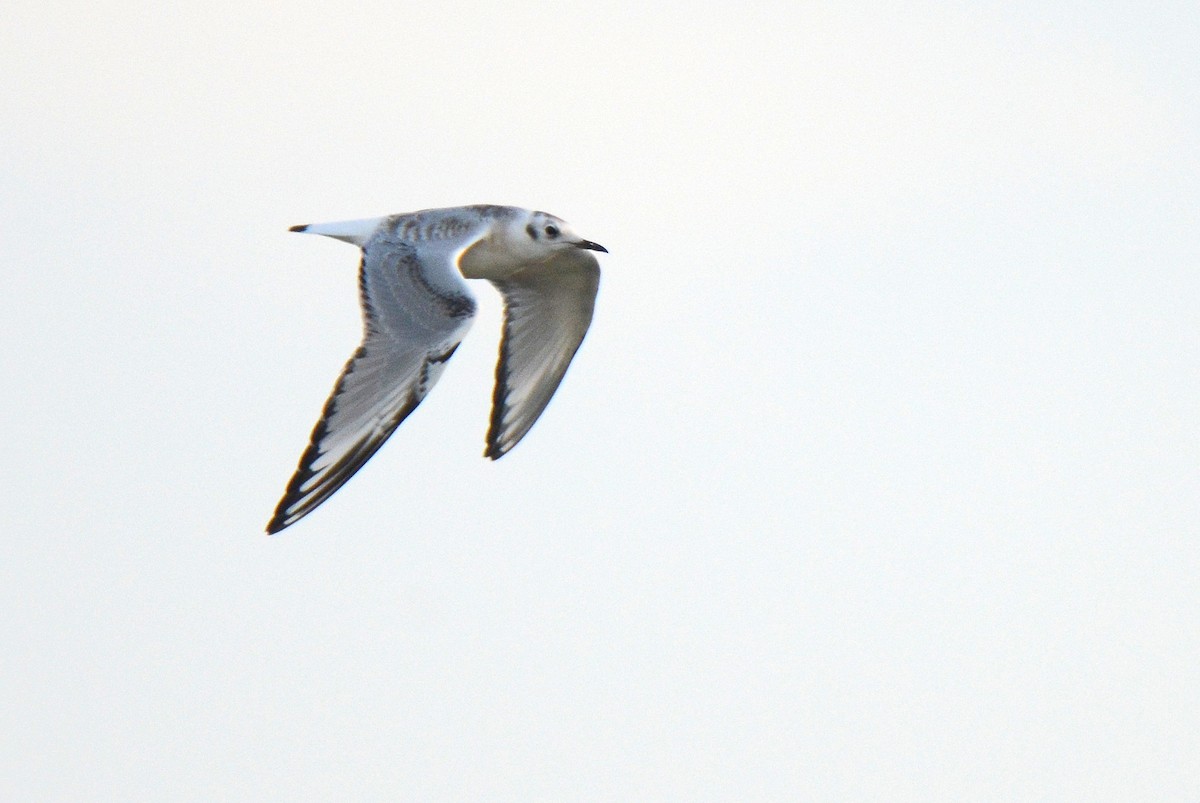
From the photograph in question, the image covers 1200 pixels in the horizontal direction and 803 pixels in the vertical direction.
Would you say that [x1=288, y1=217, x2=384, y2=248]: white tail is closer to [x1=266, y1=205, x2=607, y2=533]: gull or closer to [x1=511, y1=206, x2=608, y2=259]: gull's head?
[x1=266, y1=205, x2=607, y2=533]: gull

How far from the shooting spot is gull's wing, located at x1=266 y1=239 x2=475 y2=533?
7652 mm

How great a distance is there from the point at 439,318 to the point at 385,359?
12.0 inches

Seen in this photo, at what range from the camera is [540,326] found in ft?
32.6

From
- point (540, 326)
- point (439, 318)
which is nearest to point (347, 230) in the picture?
point (439, 318)

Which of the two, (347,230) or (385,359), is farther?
(347,230)

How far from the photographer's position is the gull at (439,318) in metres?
7.71

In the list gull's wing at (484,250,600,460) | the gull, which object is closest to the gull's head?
the gull

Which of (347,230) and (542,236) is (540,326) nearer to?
(542,236)

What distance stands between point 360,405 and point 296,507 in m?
0.50

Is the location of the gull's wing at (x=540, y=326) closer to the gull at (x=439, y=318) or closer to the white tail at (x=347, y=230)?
the gull at (x=439, y=318)

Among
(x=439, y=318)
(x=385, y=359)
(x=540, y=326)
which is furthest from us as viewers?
(x=540, y=326)

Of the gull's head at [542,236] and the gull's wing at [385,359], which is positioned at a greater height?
the gull's head at [542,236]

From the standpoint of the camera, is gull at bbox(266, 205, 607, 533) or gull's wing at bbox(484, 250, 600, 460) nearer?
gull at bbox(266, 205, 607, 533)

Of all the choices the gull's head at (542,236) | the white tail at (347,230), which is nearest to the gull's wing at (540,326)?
the gull's head at (542,236)
